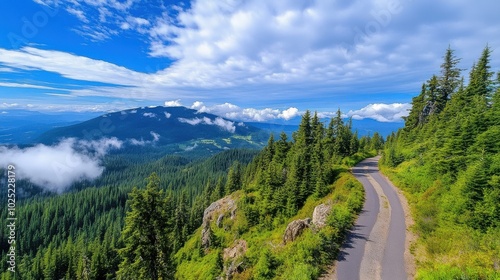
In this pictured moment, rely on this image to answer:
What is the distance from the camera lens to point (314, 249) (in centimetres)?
1808

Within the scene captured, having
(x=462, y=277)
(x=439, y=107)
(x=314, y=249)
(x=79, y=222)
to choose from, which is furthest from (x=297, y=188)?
(x=79, y=222)

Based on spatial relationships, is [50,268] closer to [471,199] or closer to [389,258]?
[389,258]

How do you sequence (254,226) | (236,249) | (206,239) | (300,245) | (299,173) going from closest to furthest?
(300,245) → (299,173) → (236,249) → (254,226) → (206,239)

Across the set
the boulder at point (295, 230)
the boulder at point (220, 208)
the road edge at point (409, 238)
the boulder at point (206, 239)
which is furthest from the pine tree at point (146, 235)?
the boulder at point (220, 208)

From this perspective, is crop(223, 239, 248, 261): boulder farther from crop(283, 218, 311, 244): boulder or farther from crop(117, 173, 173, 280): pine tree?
crop(117, 173, 173, 280): pine tree

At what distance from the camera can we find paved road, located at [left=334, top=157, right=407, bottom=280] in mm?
16344

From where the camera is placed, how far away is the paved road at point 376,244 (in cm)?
1634

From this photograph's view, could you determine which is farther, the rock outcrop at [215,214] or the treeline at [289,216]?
the rock outcrop at [215,214]

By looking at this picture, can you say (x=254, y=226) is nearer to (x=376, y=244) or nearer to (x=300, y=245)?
(x=300, y=245)

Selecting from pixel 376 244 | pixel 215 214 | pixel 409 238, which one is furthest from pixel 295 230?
pixel 215 214

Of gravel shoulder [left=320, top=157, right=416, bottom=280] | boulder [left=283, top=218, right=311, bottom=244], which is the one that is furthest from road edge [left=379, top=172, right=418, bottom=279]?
boulder [left=283, top=218, right=311, bottom=244]

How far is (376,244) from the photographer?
1983 centimetres

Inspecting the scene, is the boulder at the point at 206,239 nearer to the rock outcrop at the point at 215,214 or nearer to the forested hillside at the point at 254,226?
the rock outcrop at the point at 215,214

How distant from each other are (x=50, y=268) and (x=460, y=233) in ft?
365
